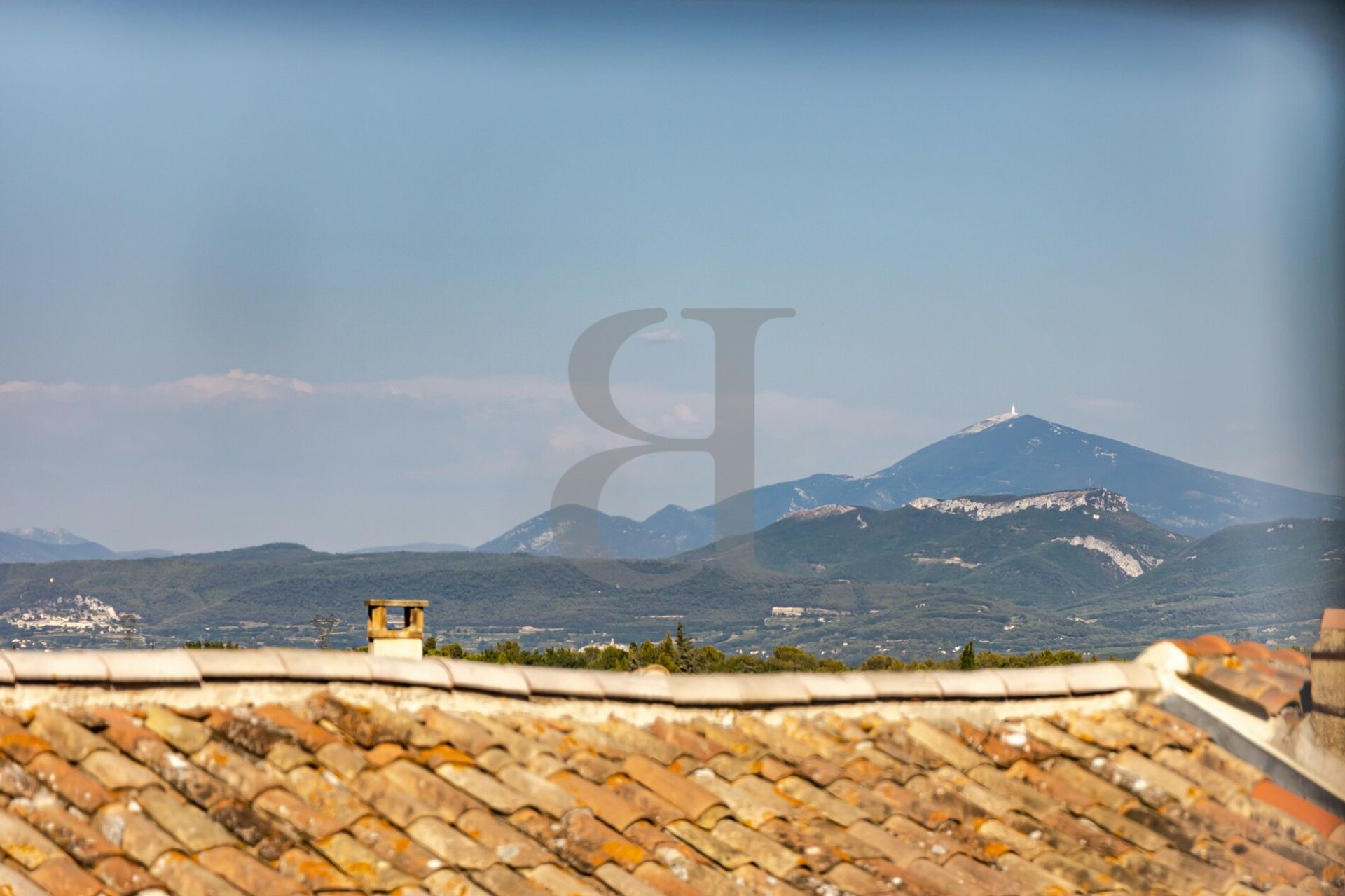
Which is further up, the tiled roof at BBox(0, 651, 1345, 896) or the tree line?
the tiled roof at BBox(0, 651, 1345, 896)

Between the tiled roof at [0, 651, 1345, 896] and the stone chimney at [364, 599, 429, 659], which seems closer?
the tiled roof at [0, 651, 1345, 896]

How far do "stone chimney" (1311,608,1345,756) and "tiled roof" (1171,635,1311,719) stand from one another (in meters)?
0.23

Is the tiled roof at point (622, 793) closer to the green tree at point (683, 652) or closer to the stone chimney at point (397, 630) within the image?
the stone chimney at point (397, 630)

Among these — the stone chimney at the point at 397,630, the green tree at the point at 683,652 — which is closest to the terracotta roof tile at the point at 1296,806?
the stone chimney at the point at 397,630

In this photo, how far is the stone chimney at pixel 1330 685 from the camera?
26.5 ft

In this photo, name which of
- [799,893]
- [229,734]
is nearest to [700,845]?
[799,893]

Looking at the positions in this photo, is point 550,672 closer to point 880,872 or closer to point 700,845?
point 700,845

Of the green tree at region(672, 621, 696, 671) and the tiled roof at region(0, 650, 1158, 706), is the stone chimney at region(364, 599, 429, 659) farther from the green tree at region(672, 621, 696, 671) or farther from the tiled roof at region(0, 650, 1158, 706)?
the green tree at region(672, 621, 696, 671)

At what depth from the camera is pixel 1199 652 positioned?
930 cm

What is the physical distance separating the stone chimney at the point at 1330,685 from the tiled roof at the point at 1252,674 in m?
0.23

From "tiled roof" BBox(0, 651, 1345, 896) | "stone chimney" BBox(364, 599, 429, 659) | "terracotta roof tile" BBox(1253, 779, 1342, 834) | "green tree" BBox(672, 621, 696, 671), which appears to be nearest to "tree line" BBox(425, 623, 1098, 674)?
"green tree" BBox(672, 621, 696, 671)

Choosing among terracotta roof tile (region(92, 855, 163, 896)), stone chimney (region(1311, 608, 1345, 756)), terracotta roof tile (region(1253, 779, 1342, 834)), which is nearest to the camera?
terracotta roof tile (region(92, 855, 163, 896))

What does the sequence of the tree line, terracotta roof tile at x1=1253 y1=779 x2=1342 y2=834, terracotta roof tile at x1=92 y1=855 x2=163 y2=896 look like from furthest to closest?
the tree line
terracotta roof tile at x1=1253 y1=779 x2=1342 y2=834
terracotta roof tile at x1=92 y1=855 x2=163 y2=896

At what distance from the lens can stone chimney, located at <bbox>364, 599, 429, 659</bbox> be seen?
1391 cm
